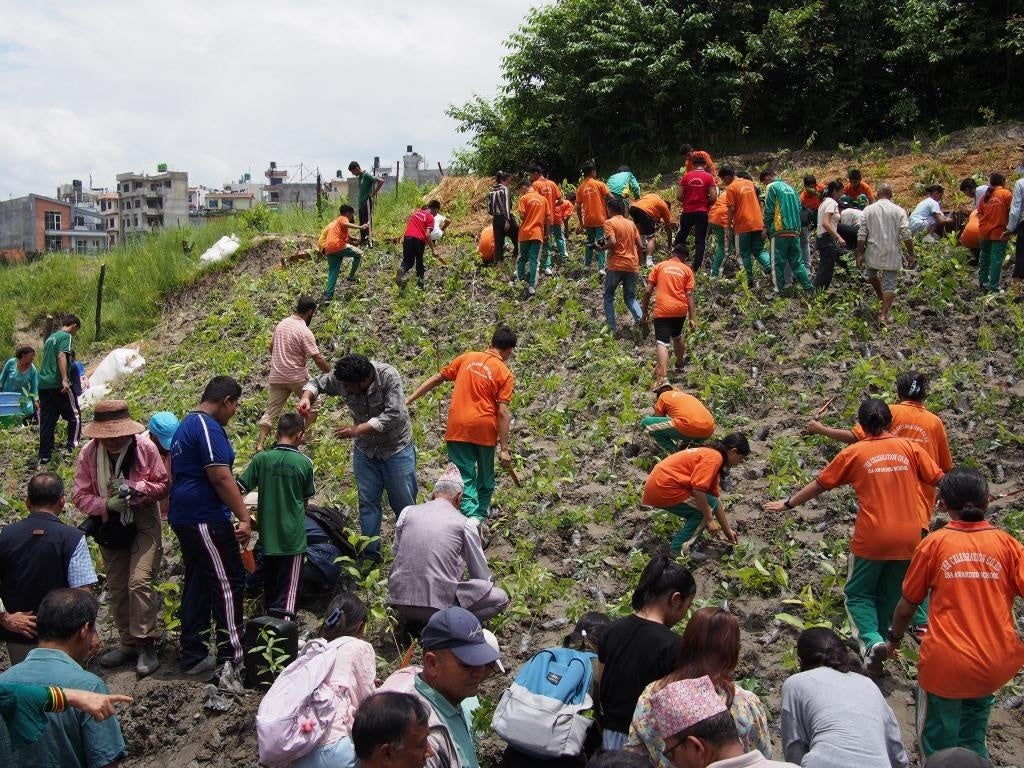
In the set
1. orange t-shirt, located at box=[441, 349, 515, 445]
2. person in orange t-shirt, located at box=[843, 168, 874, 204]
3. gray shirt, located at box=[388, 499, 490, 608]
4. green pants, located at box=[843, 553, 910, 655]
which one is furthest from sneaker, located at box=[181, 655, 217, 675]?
person in orange t-shirt, located at box=[843, 168, 874, 204]

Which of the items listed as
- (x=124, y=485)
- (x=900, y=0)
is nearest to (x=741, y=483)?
(x=124, y=485)

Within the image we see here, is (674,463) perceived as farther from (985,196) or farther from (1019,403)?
(985,196)

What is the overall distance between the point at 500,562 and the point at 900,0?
631 inches

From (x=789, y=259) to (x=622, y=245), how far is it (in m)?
2.42

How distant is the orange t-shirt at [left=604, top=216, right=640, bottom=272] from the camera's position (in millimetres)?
10734

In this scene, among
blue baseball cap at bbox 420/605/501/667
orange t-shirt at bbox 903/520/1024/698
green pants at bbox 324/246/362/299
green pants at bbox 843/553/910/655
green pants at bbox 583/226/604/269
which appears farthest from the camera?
green pants at bbox 324/246/362/299

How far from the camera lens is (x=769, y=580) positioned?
6.47 meters

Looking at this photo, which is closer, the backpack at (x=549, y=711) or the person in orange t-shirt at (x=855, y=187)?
the backpack at (x=549, y=711)

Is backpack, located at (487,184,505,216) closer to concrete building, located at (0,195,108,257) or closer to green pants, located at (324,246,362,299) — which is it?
green pants, located at (324,246,362,299)

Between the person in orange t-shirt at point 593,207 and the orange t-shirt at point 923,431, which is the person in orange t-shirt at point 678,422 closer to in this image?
the orange t-shirt at point 923,431

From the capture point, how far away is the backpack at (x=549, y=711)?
4.09m

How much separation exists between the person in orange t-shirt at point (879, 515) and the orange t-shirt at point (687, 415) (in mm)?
2169

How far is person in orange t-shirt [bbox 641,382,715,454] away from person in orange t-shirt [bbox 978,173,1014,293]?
520cm

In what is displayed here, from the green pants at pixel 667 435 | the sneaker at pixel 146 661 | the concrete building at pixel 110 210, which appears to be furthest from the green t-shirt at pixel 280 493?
the concrete building at pixel 110 210
